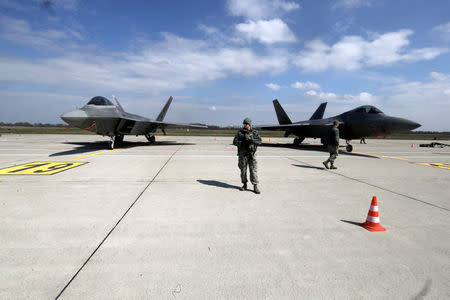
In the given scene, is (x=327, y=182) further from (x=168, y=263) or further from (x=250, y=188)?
(x=168, y=263)

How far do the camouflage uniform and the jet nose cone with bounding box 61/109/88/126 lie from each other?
8.58 m

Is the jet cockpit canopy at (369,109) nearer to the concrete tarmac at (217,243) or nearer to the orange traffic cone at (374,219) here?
the concrete tarmac at (217,243)

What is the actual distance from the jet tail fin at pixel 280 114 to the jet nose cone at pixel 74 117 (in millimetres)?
16615

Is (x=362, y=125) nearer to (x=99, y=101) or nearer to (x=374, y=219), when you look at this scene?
(x=374, y=219)

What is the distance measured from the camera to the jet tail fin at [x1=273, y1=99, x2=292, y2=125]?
845 inches

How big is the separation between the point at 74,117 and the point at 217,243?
10201 mm

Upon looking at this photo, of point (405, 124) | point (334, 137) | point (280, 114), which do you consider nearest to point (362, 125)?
point (405, 124)

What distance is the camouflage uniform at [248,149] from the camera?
5215mm

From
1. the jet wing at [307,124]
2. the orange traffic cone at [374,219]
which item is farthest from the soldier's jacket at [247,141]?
the jet wing at [307,124]

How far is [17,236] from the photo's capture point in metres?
2.87

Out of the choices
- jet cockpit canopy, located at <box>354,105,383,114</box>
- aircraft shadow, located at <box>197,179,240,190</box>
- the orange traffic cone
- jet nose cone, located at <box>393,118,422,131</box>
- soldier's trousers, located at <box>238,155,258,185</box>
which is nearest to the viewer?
the orange traffic cone

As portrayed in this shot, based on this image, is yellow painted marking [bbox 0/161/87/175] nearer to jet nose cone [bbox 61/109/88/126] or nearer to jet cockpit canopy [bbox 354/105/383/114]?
jet nose cone [bbox 61/109/88/126]

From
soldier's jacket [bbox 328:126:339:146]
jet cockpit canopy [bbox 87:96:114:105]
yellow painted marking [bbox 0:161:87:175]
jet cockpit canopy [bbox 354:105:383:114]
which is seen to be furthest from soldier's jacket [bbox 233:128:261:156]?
jet cockpit canopy [bbox 354:105:383:114]

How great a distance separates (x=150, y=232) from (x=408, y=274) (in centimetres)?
305
